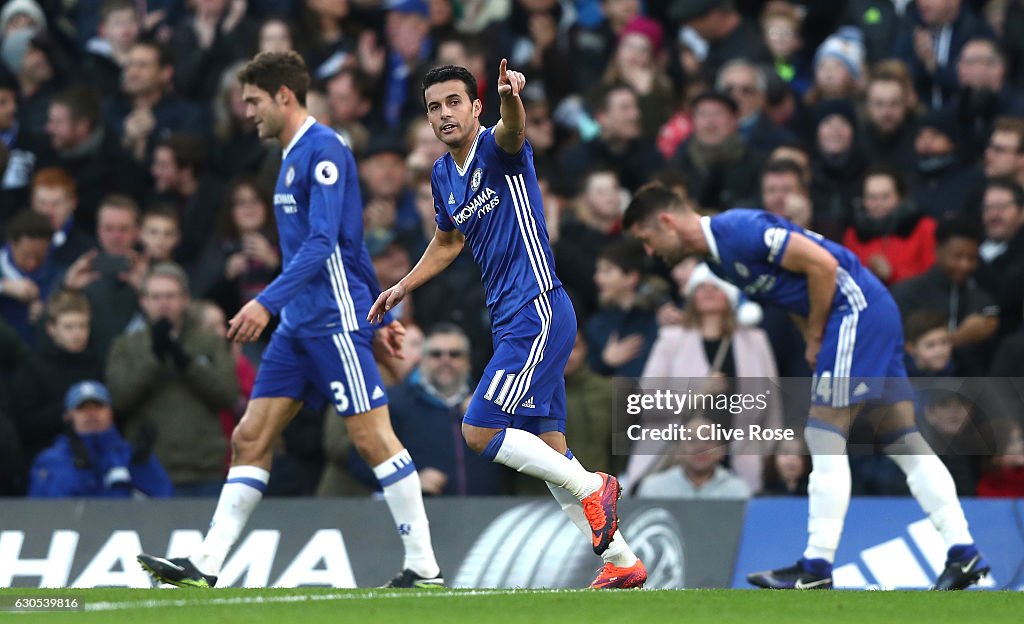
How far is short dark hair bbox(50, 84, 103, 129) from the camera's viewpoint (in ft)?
47.1

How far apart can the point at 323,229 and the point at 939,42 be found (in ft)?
23.5

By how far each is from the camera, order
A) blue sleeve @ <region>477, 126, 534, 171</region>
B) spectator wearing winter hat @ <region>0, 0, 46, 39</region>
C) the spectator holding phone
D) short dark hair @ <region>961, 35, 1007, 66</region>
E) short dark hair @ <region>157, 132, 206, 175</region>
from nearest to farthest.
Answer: blue sleeve @ <region>477, 126, 534, 171</region>, the spectator holding phone, short dark hair @ <region>961, 35, 1007, 66</region>, short dark hair @ <region>157, 132, 206, 175</region>, spectator wearing winter hat @ <region>0, 0, 46, 39</region>

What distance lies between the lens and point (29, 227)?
12.9m

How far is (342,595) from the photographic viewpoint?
7.77 m

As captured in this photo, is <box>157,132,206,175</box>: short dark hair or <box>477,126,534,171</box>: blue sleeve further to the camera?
<box>157,132,206,175</box>: short dark hair

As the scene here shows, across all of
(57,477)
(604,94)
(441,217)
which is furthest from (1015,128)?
(57,477)

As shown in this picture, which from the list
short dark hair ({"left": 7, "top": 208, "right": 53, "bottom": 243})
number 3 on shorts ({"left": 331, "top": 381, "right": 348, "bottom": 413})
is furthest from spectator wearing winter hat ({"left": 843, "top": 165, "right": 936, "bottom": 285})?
short dark hair ({"left": 7, "top": 208, "right": 53, "bottom": 243})

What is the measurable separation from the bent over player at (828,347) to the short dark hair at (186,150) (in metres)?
5.51

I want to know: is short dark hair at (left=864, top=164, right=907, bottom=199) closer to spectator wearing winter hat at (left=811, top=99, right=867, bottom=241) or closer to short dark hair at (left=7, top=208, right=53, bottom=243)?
spectator wearing winter hat at (left=811, top=99, right=867, bottom=241)

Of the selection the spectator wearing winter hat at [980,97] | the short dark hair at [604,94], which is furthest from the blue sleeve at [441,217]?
the spectator wearing winter hat at [980,97]

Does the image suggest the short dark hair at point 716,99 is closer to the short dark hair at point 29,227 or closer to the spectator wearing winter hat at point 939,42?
the spectator wearing winter hat at point 939,42

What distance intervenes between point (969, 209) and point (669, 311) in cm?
230

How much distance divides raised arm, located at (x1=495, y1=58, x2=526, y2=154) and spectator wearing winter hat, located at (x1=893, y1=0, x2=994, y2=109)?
6962mm

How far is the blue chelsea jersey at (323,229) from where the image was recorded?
8875 millimetres
